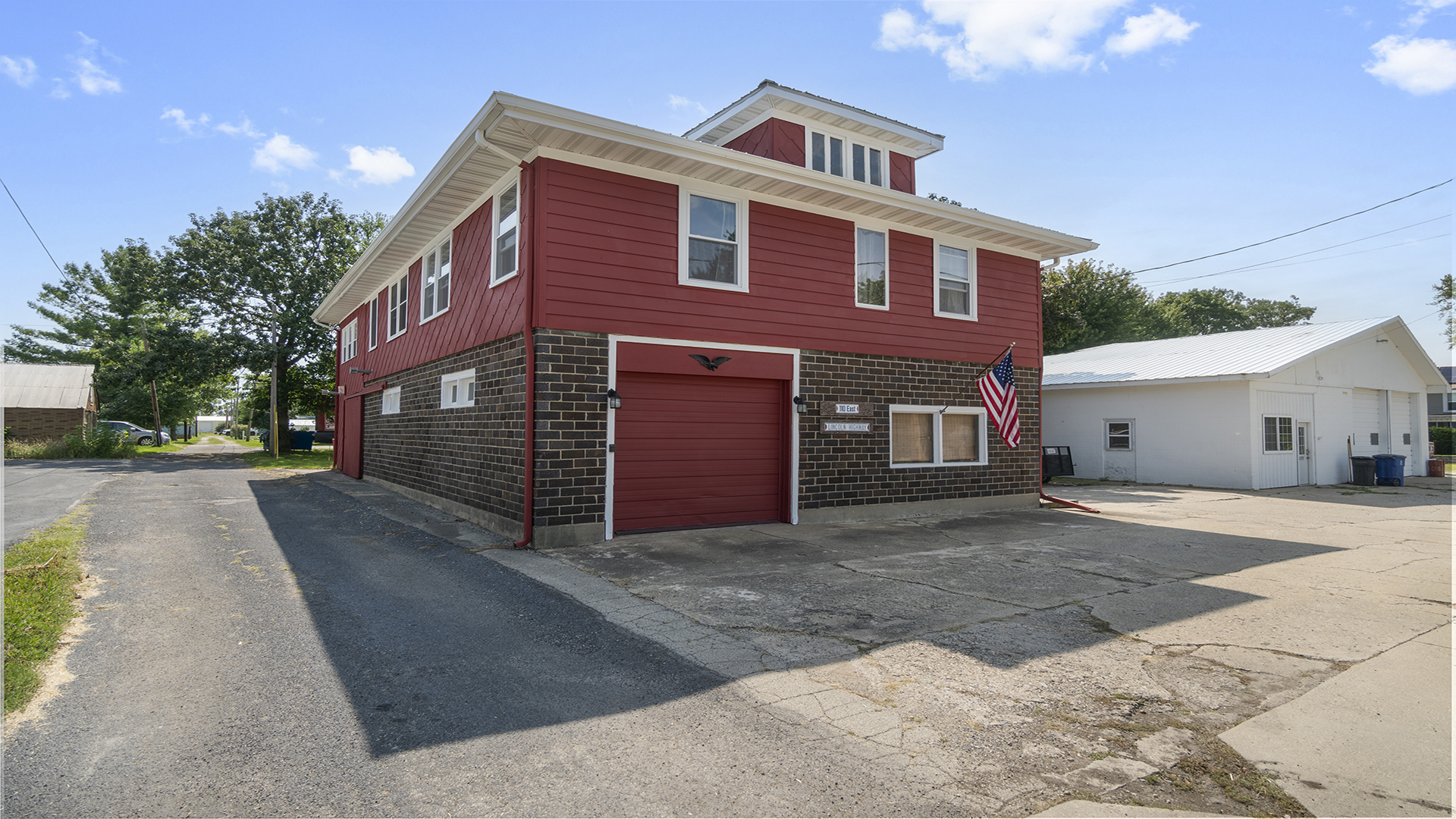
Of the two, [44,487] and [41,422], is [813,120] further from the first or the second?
[41,422]

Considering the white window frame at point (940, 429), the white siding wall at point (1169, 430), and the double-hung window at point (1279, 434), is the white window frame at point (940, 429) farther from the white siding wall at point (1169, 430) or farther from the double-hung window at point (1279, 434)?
the double-hung window at point (1279, 434)

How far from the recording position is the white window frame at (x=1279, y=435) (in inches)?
689

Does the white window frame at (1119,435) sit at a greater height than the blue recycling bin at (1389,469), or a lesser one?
greater

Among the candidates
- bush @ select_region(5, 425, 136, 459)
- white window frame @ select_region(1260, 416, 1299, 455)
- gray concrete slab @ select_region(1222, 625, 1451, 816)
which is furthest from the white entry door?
bush @ select_region(5, 425, 136, 459)

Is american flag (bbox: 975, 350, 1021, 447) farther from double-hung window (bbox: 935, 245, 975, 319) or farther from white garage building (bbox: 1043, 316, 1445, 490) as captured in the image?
white garage building (bbox: 1043, 316, 1445, 490)

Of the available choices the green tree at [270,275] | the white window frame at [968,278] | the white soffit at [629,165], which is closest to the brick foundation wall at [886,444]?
the white window frame at [968,278]

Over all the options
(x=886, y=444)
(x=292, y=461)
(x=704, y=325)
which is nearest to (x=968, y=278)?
(x=886, y=444)

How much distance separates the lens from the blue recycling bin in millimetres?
19062

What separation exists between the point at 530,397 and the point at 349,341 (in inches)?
645

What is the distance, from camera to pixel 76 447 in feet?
89.2

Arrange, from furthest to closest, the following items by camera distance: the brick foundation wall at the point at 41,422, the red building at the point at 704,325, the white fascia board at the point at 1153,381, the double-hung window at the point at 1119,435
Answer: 1. the brick foundation wall at the point at 41,422
2. the double-hung window at the point at 1119,435
3. the white fascia board at the point at 1153,381
4. the red building at the point at 704,325

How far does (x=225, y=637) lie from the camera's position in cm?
500

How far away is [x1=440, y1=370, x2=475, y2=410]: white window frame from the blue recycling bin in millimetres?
22898

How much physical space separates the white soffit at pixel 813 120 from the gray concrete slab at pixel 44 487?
12007 millimetres
